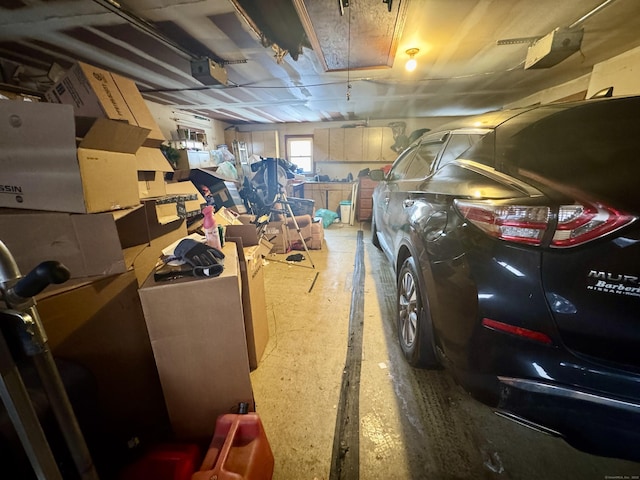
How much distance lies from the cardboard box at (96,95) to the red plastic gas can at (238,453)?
1.54 metres

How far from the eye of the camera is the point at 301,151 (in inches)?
278

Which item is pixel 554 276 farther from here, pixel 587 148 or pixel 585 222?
pixel 587 148

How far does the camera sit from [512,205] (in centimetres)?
80

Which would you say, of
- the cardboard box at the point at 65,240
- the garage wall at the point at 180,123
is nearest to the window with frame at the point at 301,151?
the garage wall at the point at 180,123

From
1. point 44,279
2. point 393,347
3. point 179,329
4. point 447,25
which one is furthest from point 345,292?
point 447,25

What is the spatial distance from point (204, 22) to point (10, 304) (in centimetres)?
251

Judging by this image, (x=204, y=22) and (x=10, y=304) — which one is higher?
(x=204, y=22)

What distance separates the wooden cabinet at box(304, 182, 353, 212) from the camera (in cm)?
A: 637

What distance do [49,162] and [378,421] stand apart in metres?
1.89

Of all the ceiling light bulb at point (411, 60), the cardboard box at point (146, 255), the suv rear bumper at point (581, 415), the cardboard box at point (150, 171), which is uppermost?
the ceiling light bulb at point (411, 60)

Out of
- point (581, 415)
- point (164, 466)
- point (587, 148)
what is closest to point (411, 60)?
point (587, 148)

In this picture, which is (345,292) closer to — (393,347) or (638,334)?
(393,347)

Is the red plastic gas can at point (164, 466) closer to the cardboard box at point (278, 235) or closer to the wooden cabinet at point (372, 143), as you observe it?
the cardboard box at point (278, 235)

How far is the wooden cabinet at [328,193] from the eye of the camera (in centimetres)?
637
